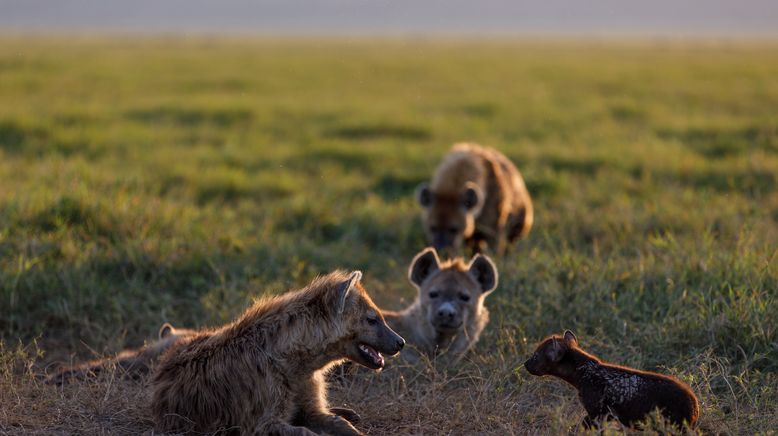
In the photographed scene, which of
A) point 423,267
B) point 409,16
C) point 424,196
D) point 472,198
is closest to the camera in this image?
point 423,267

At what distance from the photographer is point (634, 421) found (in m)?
3.26

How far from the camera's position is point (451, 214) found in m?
6.79

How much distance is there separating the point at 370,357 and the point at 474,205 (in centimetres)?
336

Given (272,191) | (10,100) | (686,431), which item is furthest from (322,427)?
(10,100)

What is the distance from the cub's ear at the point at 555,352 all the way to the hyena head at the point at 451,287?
107 centimetres

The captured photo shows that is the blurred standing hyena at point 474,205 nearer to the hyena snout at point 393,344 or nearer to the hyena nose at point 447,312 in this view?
the hyena nose at point 447,312

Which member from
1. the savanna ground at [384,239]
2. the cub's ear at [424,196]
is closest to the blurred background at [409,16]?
the savanna ground at [384,239]

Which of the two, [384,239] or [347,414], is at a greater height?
[347,414]

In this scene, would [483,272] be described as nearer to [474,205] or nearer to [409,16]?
[474,205]

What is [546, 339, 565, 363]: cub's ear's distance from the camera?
Answer: 3.41m

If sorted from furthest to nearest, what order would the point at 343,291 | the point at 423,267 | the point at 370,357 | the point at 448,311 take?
the point at 423,267
the point at 448,311
the point at 370,357
the point at 343,291

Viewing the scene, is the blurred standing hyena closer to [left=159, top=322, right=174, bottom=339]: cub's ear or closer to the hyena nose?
the hyena nose

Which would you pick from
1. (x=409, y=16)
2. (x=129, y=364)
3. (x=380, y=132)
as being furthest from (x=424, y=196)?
(x=409, y=16)

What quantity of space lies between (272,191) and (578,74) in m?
14.7
